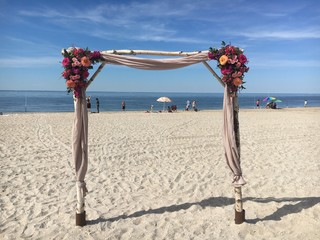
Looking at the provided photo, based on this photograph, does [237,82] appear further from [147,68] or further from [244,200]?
[244,200]

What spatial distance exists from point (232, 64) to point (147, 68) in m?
1.44

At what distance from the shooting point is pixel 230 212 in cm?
612

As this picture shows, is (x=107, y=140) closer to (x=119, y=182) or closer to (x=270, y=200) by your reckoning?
(x=119, y=182)

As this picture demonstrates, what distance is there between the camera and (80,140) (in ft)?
18.1

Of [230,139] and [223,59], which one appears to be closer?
[223,59]

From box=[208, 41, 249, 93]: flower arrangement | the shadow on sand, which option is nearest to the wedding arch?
box=[208, 41, 249, 93]: flower arrangement

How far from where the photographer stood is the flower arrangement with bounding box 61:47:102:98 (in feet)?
17.1

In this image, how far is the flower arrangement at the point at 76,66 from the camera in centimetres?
523

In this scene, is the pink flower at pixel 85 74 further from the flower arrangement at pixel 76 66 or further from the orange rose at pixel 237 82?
the orange rose at pixel 237 82

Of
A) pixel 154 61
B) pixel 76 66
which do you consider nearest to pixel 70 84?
pixel 76 66

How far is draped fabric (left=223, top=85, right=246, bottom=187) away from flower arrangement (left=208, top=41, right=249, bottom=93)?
Result: 0.16 m

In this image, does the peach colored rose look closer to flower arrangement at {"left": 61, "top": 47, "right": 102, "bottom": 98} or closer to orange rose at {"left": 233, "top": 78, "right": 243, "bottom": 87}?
orange rose at {"left": 233, "top": 78, "right": 243, "bottom": 87}

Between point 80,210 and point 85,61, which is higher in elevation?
point 85,61

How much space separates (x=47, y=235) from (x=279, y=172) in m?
6.27
